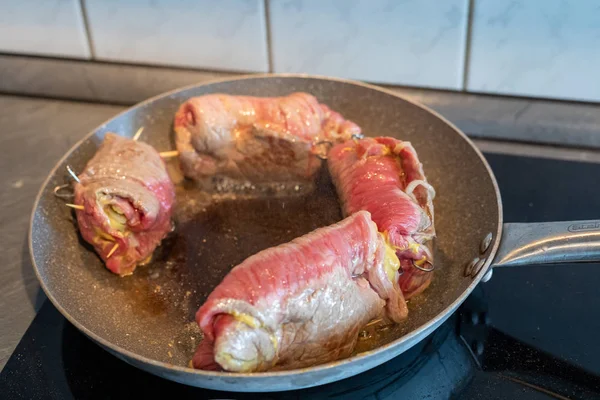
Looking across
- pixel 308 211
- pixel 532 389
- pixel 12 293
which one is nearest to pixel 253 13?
pixel 308 211

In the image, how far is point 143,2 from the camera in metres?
1.47

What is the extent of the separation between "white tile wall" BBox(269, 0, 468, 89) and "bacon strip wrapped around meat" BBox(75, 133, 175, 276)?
0.50 meters

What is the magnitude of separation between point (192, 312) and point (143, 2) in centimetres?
82

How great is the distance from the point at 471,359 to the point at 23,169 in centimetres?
114

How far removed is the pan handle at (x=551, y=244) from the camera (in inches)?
38.4

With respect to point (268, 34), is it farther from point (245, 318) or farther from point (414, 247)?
point (245, 318)

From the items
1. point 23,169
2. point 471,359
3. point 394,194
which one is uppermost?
point 394,194

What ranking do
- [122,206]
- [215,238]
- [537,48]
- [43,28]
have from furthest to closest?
[43,28] → [537,48] → [215,238] → [122,206]

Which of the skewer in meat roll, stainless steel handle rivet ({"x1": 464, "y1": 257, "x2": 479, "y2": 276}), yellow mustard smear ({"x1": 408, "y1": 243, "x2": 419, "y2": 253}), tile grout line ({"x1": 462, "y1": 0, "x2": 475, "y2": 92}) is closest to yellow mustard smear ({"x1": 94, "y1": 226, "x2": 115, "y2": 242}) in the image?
the skewer in meat roll

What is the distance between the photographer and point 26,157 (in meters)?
1.51

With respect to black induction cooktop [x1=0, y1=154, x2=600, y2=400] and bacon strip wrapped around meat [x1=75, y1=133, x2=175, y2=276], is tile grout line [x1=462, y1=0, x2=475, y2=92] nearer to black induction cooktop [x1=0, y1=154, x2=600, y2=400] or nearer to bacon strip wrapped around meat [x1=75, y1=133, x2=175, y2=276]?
black induction cooktop [x1=0, y1=154, x2=600, y2=400]

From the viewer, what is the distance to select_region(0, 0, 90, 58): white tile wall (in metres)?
1.54

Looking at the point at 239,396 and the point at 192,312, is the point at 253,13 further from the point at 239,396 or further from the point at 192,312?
the point at 239,396

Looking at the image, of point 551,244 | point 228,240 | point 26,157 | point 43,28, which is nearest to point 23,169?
point 26,157
